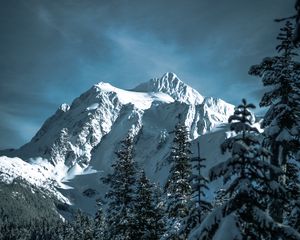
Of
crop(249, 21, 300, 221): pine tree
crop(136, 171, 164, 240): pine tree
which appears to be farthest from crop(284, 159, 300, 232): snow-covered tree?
crop(136, 171, 164, 240): pine tree

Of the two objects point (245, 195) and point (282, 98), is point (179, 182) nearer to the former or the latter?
point (282, 98)

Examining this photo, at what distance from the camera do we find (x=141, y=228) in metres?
33.5

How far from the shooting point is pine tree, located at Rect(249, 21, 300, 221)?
49.8 ft

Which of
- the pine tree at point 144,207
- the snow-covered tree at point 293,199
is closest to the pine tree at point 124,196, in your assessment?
the pine tree at point 144,207

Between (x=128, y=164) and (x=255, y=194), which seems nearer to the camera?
(x=255, y=194)

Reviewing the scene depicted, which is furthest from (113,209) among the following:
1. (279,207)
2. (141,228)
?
(279,207)

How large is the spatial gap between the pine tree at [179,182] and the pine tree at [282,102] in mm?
15309

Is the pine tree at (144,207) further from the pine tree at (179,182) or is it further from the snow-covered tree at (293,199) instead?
the snow-covered tree at (293,199)

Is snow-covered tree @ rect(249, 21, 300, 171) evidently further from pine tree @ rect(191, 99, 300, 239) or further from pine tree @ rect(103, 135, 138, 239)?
pine tree @ rect(103, 135, 138, 239)

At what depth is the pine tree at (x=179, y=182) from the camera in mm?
31406

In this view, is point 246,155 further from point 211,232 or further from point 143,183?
point 143,183

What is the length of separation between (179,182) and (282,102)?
56.3ft

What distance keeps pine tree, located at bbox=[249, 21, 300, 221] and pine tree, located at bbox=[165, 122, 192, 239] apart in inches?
603

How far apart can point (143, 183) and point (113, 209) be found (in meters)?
3.55
